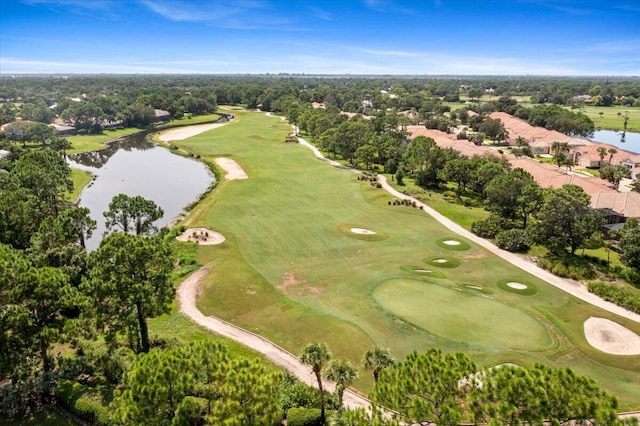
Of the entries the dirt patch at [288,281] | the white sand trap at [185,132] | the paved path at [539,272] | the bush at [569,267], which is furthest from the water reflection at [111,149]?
the bush at [569,267]

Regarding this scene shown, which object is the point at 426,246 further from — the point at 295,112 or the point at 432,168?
the point at 295,112

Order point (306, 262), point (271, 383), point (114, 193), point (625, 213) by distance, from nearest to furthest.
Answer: point (271, 383) → point (306, 262) → point (625, 213) → point (114, 193)

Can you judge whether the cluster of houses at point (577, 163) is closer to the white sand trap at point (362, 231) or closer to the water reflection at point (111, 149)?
the white sand trap at point (362, 231)

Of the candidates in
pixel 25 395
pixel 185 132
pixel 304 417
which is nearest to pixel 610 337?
pixel 304 417

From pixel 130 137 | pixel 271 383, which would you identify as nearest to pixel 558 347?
pixel 271 383

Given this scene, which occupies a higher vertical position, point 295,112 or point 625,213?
point 295,112

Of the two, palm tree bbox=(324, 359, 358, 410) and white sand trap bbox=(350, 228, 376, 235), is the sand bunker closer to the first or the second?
white sand trap bbox=(350, 228, 376, 235)

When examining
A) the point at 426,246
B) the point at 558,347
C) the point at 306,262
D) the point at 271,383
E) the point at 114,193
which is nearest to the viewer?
the point at 271,383
